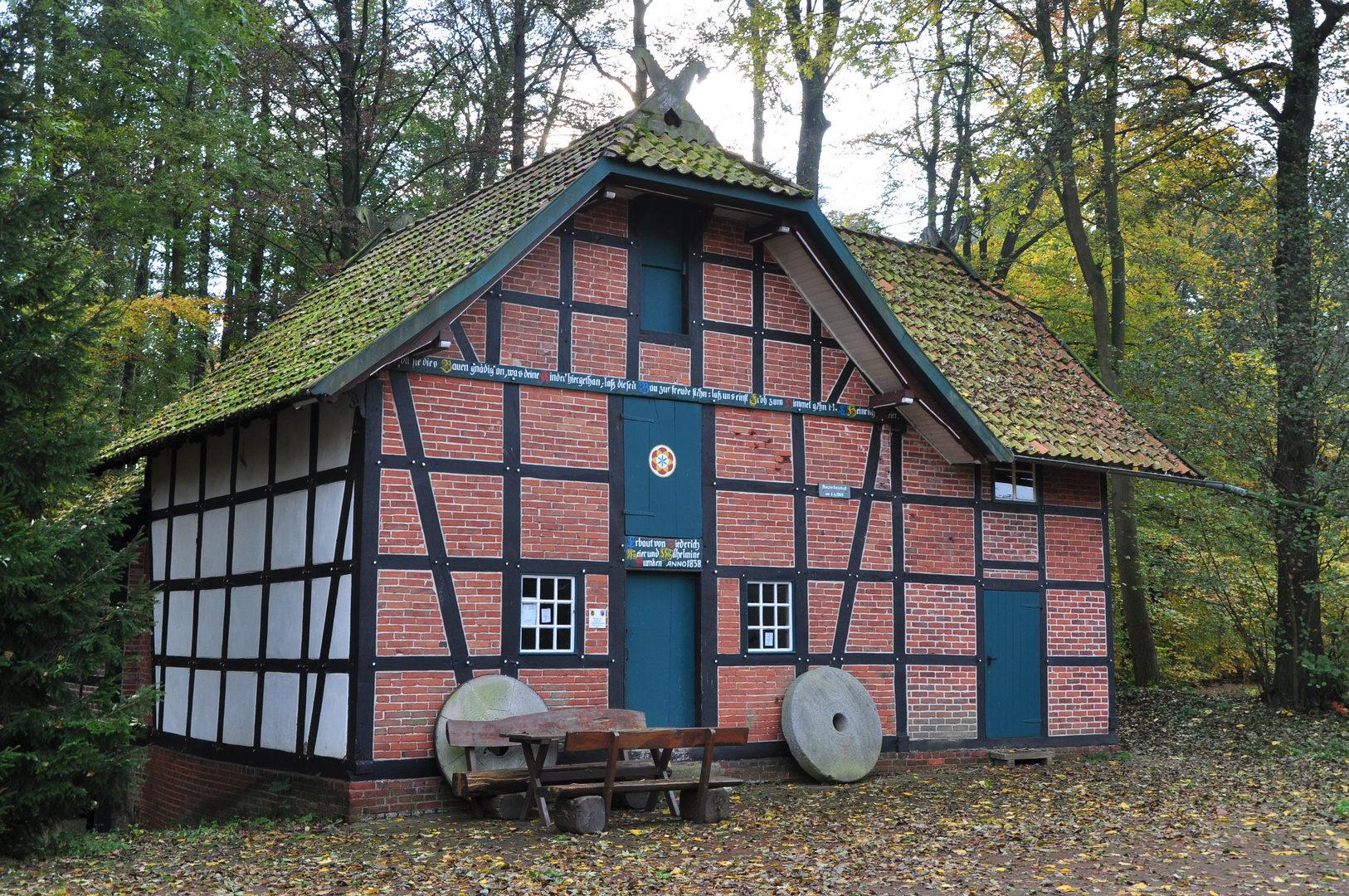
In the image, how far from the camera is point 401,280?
1246 centimetres

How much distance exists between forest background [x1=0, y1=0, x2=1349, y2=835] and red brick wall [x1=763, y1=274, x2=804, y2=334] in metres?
3.23

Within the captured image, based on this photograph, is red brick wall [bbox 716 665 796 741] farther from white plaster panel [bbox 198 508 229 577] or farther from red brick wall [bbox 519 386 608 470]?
white plaster panel [bbox 198 508 229 577]

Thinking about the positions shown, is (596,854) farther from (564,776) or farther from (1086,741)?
(1086,741)

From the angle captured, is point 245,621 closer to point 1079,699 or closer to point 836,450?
point 836,450

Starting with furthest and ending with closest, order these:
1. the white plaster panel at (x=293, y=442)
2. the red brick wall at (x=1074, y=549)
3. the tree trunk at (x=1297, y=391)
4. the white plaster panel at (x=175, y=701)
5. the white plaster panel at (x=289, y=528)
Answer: the tree trunk at (x=1297, y=391)
the red brick wall at (x=1074, y=549)
the white plaster panel at (x=175, y=701)
the white plaster panel at (x=293, y=442)
the white plaster panel at (x=289, y=528)

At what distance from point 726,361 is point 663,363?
0.74 m

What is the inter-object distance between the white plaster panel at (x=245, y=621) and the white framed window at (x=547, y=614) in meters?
2.72

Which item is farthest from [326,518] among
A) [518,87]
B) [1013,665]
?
[518,87]

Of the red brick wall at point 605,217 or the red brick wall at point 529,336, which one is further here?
the red brick wall at point 605,217

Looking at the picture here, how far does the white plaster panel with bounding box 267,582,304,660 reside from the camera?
11.0 meters

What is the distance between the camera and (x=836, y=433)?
42.8 ft

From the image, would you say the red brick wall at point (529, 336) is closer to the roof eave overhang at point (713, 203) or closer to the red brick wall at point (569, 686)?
the roof eave overhang at point (713, 203)

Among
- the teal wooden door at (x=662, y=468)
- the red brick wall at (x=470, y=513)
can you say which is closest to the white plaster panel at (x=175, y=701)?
the red brick wall at (x=470, y=513)

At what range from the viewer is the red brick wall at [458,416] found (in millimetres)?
10672
